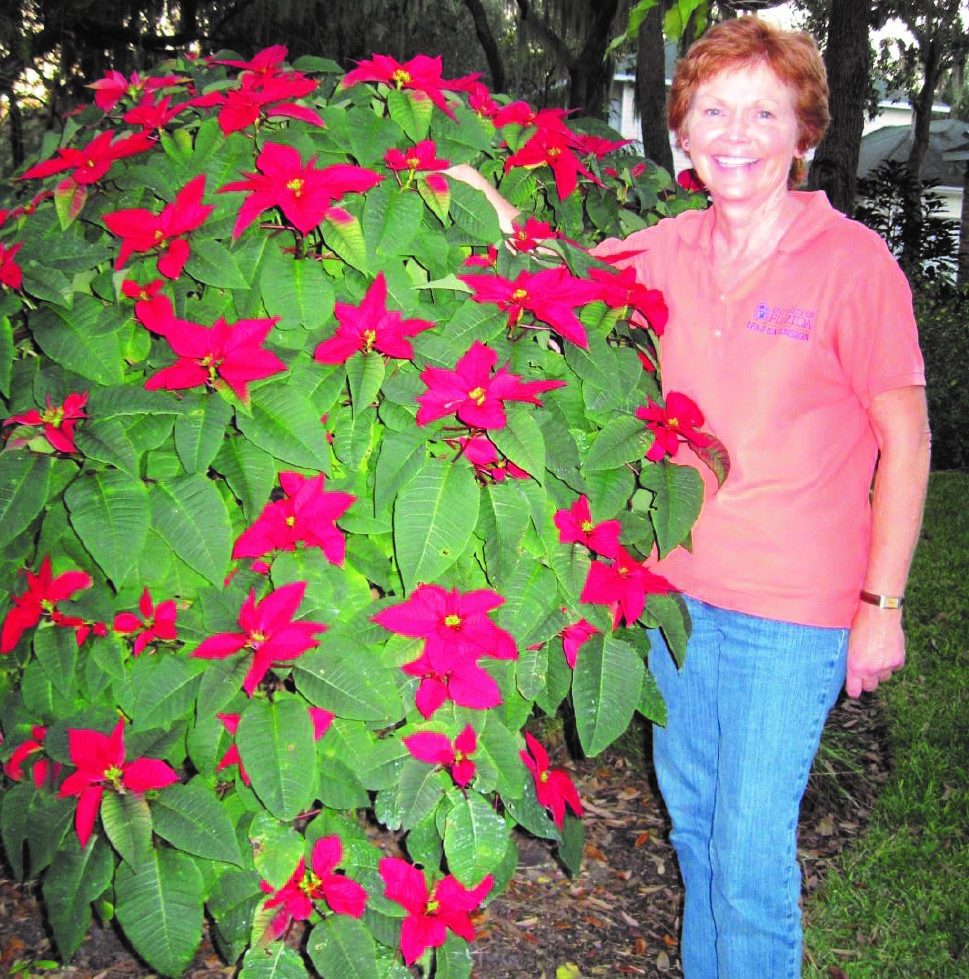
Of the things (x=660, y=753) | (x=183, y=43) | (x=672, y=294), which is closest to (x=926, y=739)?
(x=660, y=753)

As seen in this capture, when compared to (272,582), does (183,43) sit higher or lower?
higher

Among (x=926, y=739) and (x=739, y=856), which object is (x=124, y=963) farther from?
(x=926, y=739)

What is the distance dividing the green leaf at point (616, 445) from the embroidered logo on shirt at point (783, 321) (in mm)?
352

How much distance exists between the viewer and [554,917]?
2.71 meters

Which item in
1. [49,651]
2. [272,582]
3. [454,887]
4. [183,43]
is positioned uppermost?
[183,43]

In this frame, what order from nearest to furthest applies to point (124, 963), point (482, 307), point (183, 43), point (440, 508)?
point (440, 508) < point (482, 307) < point (124, 963) < point (183, 43)

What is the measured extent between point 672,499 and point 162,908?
3.30ft

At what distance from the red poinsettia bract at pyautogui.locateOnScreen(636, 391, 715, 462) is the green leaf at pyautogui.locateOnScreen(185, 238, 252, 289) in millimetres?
682

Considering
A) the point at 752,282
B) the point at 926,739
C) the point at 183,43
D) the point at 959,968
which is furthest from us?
the point at 183,43

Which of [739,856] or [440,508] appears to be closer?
[440,508]

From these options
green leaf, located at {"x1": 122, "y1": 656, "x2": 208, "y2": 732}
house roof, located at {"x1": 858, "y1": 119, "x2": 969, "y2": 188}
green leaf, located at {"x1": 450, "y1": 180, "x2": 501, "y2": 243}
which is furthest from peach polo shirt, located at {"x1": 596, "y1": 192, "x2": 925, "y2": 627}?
house roof, located at {"x1": 858, "y1": 119, "x2": 969, "y2": 188}

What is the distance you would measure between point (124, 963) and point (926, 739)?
286 centimetres

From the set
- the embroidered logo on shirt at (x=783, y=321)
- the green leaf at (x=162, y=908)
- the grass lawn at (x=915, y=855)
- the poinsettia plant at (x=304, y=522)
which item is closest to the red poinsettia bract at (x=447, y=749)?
the poinsettia plant at (x=304, y=522)

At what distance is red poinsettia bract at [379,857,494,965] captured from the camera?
1.63 meters
